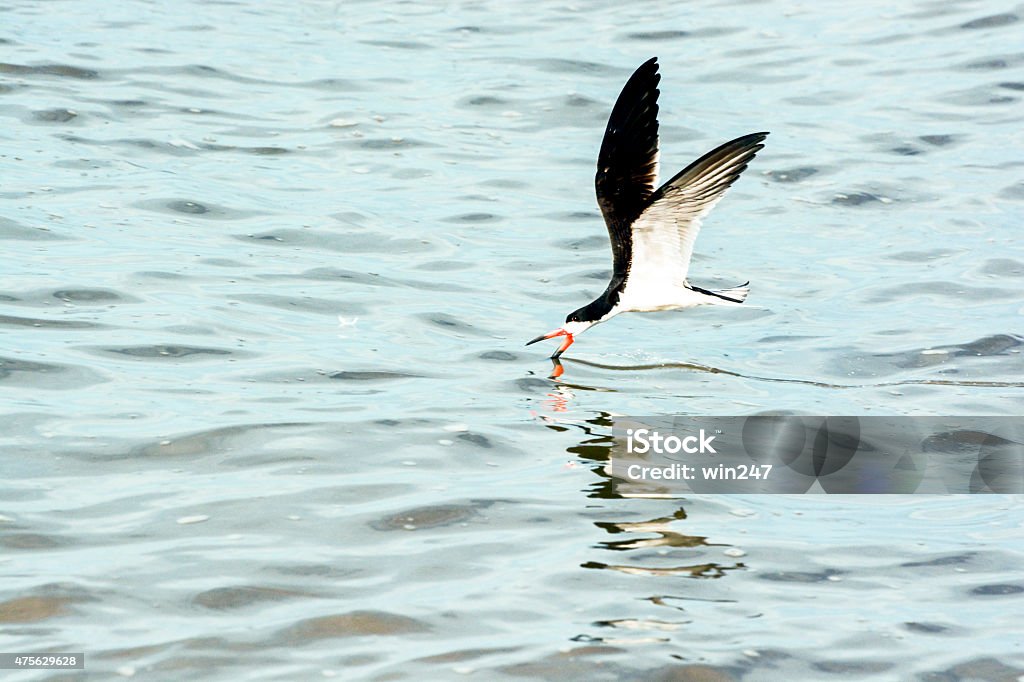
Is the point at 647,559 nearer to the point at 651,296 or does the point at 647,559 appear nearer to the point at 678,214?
the point at 678,214

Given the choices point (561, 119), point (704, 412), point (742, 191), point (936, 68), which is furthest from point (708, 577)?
point (936, 68)

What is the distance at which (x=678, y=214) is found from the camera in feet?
28.3

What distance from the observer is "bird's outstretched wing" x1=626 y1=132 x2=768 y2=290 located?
8.16 m

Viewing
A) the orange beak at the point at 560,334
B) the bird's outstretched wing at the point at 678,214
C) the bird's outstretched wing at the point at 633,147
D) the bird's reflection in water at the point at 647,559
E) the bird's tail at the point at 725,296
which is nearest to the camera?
the bird's reflection in water at the point at 647,559

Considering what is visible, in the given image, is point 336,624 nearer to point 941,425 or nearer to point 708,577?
point 708,577

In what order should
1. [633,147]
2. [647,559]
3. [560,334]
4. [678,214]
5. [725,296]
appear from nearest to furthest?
[647,559] < [633,147] < [678,214] < [560,334] < [725,296]

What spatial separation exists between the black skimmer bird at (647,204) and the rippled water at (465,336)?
500 millimetres

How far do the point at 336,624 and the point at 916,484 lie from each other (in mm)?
3488

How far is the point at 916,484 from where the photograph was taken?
286 inches

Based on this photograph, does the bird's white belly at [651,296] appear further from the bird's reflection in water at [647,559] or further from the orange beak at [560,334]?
the bird's reflection in water at [647,559]

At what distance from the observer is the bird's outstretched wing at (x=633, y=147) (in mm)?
8422

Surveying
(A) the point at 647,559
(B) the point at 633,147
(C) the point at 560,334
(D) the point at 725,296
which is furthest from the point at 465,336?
(A) the point at 647,559

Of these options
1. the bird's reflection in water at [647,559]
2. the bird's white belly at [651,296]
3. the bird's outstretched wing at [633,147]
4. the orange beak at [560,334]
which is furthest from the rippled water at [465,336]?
the bird's outstretched wing at [633,147]

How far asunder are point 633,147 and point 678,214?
547 millimetres
